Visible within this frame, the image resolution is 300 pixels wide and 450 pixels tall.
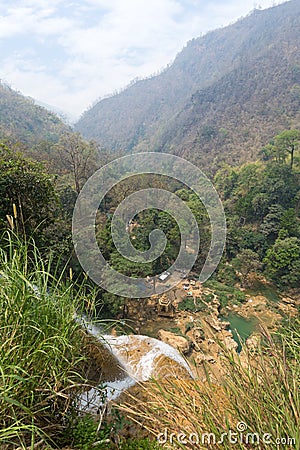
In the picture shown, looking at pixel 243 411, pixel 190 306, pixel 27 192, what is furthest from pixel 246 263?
pixel 243 411

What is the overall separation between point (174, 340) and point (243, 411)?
5.31 m

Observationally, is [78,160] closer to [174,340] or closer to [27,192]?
[27,192]

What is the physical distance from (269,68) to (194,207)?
898 inches

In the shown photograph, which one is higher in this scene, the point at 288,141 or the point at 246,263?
the point at 288,141

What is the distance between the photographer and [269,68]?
27047mm

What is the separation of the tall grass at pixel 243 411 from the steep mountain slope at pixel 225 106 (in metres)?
19.8

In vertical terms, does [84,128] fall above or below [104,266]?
above

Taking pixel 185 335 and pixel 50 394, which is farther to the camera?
pixel 185 335

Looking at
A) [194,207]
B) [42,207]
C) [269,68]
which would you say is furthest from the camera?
[269,68]

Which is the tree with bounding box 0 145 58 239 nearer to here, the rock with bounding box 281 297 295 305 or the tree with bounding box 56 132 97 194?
the tree with bounding box 56 132 97 194

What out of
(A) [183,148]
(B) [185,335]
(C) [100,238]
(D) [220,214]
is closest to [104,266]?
(C) [100,238]

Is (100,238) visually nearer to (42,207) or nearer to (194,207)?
(42,207)

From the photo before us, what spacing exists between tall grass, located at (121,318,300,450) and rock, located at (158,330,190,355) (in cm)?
486

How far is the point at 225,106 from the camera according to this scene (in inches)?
1045
